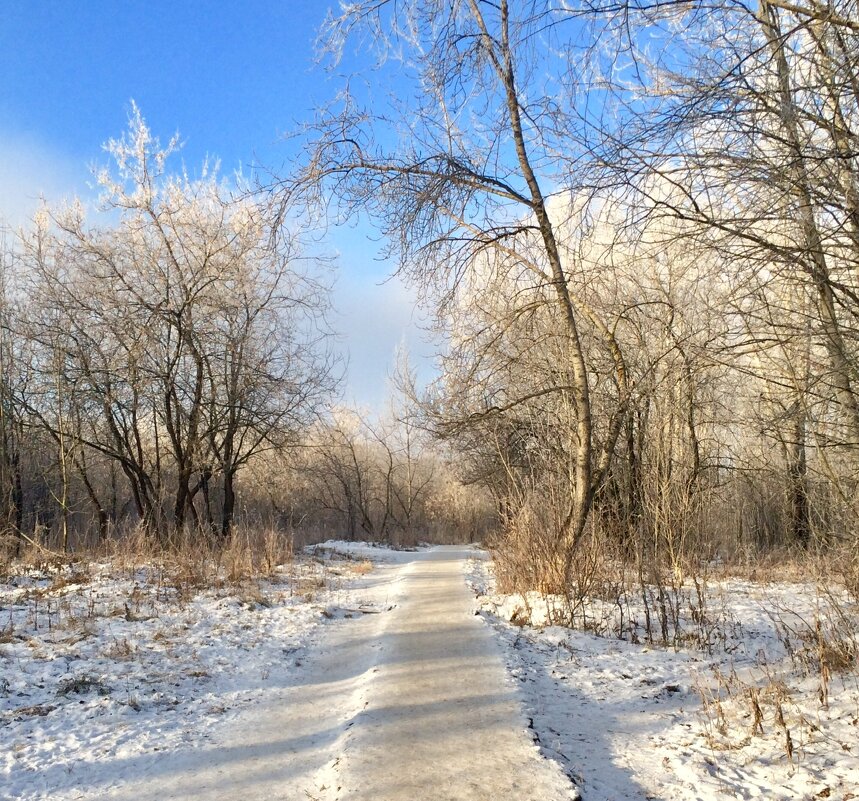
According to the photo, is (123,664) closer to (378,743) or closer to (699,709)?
(378,743)

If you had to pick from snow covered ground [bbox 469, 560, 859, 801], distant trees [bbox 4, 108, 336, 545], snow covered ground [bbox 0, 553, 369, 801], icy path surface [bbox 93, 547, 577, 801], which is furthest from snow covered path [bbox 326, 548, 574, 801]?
distant trees [bbox 4, 108, 336, 545]

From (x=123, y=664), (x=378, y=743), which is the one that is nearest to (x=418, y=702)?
(x=378, y=743)

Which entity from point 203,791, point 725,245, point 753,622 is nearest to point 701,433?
point 753,622

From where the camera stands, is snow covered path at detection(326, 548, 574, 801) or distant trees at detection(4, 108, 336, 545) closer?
snow covered path at detection(326, 548, 574, 801)

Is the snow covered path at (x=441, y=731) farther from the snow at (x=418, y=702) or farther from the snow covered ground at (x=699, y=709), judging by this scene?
the snow covered ground at (x=699, y=709)

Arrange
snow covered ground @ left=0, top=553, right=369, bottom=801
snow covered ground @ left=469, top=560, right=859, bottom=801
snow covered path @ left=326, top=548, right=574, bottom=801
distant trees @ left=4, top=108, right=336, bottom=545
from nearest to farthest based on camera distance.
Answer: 1. snow covered path @ left=326, top=548, right=574, bottom=801
2. snow covered ground @ left=469, top=560, right=859, bottom=801
3. snow covered ground @ left=0, top=553, right=369, bottom=801
4. distant trees @ left=4, top=108, right=336, bottom=545

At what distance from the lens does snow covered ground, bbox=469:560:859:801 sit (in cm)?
340

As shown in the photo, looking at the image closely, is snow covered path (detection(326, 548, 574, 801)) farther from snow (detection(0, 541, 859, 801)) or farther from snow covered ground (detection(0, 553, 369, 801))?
snow covered ground (detection(0, 553, 369, 801))

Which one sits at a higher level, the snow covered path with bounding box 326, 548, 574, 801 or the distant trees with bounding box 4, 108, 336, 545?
the distant trees with bounding box 4, 108, 336, 545

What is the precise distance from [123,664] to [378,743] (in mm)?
3024

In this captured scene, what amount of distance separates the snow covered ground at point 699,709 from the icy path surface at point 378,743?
1.00 ft

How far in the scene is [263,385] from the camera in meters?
16.9

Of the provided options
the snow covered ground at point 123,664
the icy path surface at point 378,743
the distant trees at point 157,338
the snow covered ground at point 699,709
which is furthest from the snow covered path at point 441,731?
the distant trees at point 157,338

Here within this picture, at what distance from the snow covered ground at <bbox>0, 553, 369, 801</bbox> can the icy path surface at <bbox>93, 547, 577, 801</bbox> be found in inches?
10.8
